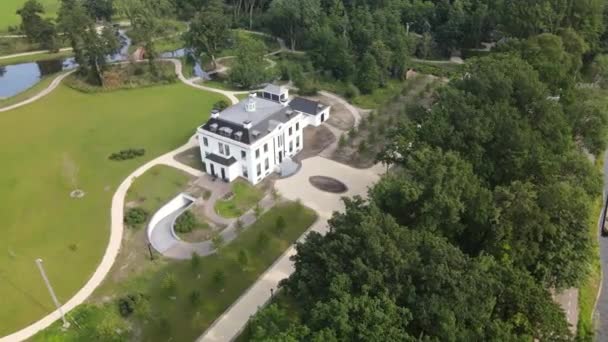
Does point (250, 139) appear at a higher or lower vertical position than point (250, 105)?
lower

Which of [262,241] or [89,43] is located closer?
[262,241]

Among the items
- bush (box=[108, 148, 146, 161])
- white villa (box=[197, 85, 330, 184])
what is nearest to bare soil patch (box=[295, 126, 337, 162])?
white villa (box=[197, 85, 330, 184])

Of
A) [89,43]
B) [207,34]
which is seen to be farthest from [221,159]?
[89,43]

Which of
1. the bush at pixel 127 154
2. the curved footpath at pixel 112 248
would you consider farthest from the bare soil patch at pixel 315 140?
the bush at pixel 127 154

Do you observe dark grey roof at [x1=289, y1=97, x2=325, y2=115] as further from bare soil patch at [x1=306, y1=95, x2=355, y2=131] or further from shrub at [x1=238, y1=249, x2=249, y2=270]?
shrub at [x1=238, y1=249, x2=249, y2=270]

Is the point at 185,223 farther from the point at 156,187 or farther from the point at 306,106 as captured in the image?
the point at 306,106
